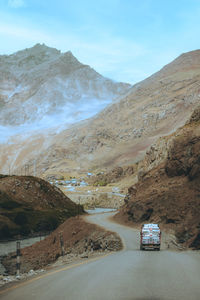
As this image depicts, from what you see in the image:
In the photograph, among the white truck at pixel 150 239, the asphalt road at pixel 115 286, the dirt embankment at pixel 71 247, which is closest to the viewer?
the asphalt road at pixel 115 286

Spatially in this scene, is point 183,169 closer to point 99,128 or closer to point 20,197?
point 20,197

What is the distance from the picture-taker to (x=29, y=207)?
62031 millimetres

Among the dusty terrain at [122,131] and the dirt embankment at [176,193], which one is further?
the dusty terrain at [122,131]

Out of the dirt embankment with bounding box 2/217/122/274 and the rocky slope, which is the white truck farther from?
the rocky slope

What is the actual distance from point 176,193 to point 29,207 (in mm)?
32240

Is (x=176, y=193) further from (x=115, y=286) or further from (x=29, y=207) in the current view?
(x=29, y=207)

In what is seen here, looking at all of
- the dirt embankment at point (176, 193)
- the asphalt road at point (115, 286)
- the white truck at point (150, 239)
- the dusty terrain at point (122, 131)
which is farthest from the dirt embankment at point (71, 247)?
the dusty terrain at point (122, 131)

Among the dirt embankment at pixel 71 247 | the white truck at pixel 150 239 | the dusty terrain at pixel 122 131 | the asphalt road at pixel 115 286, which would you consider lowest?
the dirt embankment at pixel 71 247

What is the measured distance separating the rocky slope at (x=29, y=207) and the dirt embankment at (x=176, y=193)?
1561 centimetres

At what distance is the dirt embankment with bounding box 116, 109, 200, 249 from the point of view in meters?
31.7

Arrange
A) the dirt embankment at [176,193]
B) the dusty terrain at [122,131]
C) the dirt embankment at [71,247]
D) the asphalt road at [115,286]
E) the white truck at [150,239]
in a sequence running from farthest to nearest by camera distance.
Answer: the dusty terrain at [122,131], the dirt embankment at [176,193], the dirt embankment at [71,247], the white truck at [150,239], the asphalt road at [115,286]

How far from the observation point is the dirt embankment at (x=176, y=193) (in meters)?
31.7

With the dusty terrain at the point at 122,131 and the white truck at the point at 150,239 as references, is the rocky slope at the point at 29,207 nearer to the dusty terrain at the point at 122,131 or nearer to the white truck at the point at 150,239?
the white truck at the point at 150,239

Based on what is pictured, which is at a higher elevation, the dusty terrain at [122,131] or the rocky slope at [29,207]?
the dusty terrain at [122,131]
